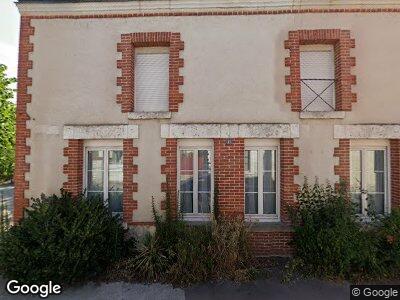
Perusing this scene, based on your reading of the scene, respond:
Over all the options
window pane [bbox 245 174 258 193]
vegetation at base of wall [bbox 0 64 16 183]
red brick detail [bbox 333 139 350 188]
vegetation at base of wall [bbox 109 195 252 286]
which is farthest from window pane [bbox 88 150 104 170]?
vegetation at base of wall [bbox 0 64 16 183]

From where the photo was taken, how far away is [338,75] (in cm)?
592

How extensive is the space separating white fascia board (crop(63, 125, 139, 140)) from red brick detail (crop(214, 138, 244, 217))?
1.83 m

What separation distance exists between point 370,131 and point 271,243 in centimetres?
304

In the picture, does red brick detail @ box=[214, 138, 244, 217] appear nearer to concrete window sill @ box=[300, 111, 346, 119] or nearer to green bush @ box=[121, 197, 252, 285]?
green bush @ box=[121, 197, 252, 285]

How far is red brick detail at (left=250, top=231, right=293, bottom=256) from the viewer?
224 inches

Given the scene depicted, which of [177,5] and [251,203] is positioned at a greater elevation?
[177,5]

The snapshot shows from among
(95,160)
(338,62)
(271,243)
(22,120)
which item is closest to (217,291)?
(271,243)

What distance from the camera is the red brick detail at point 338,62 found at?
5785mm

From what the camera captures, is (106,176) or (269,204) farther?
(106,176)

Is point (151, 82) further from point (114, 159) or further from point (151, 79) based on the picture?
point (114, 159)

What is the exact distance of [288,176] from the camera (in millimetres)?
5758

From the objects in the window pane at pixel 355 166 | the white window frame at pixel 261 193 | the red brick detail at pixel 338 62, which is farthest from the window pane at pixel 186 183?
the window pane at pixel 355 166

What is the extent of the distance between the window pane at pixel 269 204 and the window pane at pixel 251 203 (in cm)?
→ 19
